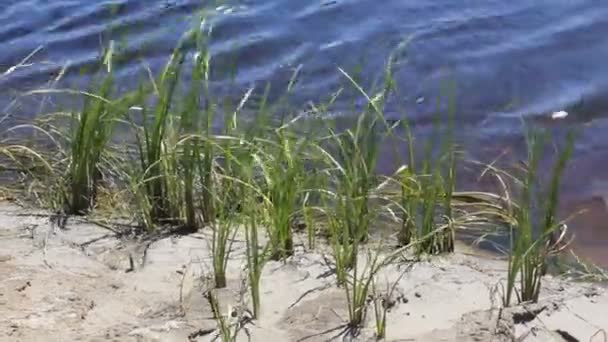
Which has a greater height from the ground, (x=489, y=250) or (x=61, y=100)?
(x=61, y=100)

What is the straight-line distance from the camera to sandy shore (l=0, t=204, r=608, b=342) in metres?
3.08

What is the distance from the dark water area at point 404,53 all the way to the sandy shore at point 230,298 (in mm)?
1325

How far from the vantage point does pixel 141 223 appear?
3865 millimetres

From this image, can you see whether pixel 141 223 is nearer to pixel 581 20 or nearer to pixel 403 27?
pixel 403 27

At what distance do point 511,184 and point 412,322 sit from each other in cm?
154

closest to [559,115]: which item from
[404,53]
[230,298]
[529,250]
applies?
[404,53]

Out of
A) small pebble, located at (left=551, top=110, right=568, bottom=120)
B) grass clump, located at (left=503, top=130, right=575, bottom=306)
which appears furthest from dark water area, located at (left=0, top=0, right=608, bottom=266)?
grass clump, located at (left=503, top=130, right=575, bottom=306)

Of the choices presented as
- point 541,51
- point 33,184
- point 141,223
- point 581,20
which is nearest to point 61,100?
point 33,184

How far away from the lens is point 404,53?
236 inches

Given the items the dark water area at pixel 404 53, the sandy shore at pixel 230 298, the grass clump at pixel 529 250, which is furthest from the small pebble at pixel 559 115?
the grass clump at pixel 529 250

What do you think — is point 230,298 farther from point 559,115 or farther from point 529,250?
point 559,115

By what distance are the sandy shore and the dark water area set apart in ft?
4.35

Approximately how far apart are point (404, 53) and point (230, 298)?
3.00m

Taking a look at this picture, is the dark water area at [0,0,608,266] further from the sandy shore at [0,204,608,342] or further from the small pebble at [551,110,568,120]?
the sandy shore at [0,204,608,342]
